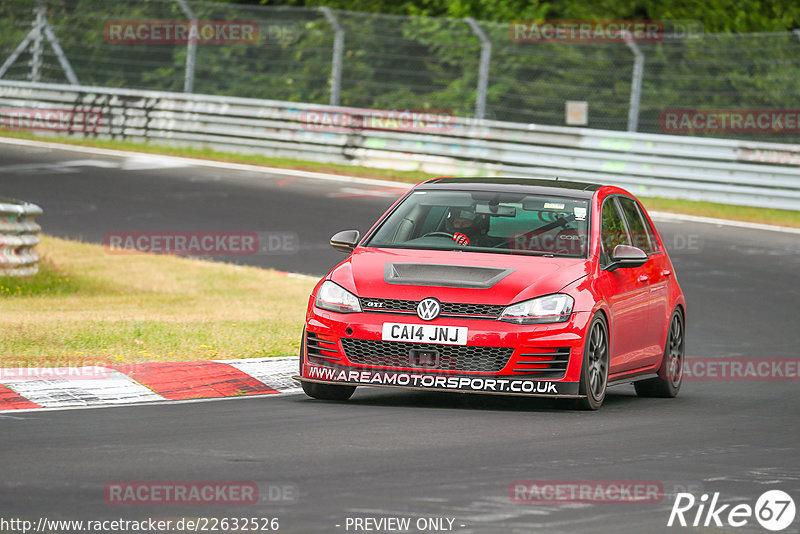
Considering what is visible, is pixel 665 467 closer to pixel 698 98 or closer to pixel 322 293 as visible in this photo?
pixel 322 293

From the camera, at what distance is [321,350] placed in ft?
31.7

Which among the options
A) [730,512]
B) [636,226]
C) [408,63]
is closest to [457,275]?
[636,226]

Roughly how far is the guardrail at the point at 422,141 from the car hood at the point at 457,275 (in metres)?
14.7

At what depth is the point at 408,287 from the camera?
945cm

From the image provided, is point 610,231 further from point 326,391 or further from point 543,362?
point 326,391

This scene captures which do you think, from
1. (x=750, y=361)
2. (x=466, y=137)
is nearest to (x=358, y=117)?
(x=466, y=137)

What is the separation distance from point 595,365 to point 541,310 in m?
0.62

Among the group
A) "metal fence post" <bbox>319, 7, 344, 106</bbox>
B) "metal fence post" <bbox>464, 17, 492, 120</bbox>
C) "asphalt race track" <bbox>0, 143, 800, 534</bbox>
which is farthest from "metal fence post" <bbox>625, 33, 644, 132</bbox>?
"asphalt race track" <bbox>0, 143, 800, 534</bbox>

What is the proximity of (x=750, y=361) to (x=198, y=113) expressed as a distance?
720 inches

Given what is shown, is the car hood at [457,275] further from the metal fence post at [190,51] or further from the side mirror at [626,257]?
the metal fence post at [190,51]

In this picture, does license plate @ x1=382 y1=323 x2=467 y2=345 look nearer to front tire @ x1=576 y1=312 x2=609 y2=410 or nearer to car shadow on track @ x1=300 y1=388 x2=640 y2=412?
car shadow on track @ x1=300 y1=388 x2=640 y2=412

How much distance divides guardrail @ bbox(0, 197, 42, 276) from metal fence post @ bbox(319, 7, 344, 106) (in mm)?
13146

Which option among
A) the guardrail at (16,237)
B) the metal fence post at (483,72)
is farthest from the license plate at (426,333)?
the metal fence post at (483,72)

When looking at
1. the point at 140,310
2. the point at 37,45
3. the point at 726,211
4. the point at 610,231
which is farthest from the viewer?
the point at 37,45
